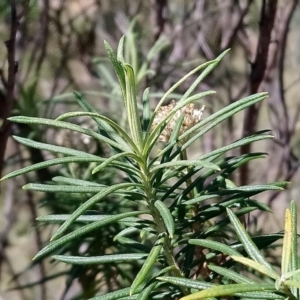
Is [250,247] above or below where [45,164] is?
below

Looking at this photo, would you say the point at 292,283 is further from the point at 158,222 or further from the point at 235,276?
the point at 158,222

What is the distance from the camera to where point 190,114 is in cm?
69

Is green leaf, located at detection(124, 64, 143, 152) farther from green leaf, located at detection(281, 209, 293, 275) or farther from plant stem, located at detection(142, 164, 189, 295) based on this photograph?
green leaf, located at detection(281, 209, 293, 275)

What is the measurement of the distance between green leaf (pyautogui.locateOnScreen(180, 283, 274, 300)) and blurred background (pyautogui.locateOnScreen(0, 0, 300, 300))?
1.54 feet

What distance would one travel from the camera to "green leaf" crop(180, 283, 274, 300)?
46 cm

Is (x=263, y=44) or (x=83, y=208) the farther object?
(x=263, y=44)

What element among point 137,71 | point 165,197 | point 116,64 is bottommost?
point 165,197

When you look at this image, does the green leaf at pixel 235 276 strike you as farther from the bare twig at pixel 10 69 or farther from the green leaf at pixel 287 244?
the bare twig at pixel 10 69

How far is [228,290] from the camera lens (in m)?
0.46

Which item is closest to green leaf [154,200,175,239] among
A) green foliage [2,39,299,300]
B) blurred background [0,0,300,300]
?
green foliage [2,39,299,300]

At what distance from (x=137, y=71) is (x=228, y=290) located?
2.63 feet

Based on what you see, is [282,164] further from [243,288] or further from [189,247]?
[243,288]

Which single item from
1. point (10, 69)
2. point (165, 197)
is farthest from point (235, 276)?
point (10, 69)

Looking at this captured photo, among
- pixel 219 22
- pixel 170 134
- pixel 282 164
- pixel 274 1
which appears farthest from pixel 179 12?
pixel 170 134
